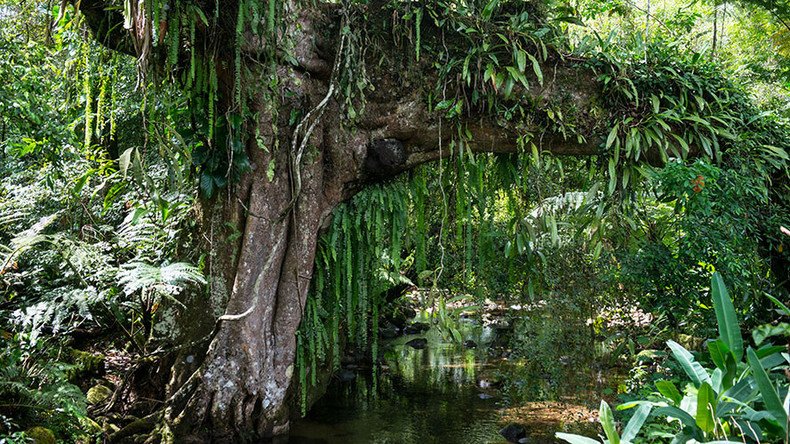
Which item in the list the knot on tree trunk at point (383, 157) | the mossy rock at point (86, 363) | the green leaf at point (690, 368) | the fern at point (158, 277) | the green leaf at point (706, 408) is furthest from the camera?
the mossy rock at point (86, 363)

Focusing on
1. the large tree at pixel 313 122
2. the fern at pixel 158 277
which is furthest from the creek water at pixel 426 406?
the fern at pixel 158 277

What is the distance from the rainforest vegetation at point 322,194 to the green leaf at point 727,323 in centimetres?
82

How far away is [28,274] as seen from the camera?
4859mm

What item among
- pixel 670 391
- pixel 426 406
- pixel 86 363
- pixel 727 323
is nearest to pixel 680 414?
pixel 670 391

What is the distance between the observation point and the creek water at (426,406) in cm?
542

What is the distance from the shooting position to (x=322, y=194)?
16.9 feet

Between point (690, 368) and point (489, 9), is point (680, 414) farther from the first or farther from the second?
point (489, 9)

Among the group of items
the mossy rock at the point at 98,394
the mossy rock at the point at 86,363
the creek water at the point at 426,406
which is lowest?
the creek water at the point at 426,406

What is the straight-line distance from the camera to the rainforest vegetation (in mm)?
4406

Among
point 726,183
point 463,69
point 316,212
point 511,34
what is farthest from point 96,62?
point 726,183

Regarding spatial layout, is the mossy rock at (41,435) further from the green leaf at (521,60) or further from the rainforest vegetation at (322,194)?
the green leaf at (521,60)

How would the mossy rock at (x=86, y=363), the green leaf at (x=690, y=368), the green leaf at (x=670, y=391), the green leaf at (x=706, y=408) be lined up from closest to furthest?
the green leaf at (x=706, y=408), the green leaf at (x=690, y=368), the green leaf at (x=670, y=391), the mossy rock at (x=86, y=363)

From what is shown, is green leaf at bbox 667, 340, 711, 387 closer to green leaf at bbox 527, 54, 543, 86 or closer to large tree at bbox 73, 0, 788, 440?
large tree at bbox 73, 0, 788, 440

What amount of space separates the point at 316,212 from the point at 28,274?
2.23 m
